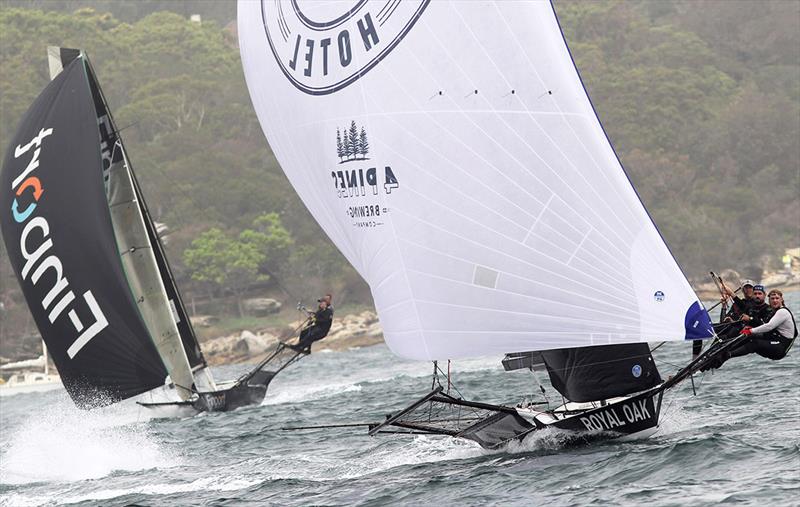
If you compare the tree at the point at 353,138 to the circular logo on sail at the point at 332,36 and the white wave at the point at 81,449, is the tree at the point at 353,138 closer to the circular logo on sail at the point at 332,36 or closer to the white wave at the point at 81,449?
the circular logo on sail at the point at 332,36

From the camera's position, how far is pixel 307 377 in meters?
33.1

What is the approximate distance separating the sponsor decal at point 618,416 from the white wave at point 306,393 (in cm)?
1222

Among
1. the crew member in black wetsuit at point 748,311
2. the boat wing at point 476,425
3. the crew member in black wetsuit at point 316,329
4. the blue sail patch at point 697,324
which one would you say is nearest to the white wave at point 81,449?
the crew member in black wetsuit at point 316,329

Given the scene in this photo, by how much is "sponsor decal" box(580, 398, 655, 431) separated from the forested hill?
4665cm

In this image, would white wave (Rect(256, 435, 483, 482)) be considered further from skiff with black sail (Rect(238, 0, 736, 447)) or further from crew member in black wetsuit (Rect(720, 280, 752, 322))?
crew member in black wetsuit (Rect(720, 280, 752, 322))

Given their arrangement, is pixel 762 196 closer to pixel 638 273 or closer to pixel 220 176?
pixel 220 176

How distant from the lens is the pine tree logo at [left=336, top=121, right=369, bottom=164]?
13102 millimetres

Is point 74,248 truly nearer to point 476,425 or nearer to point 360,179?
point 360,179

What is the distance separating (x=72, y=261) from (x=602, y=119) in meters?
52.9

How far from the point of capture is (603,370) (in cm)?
1312

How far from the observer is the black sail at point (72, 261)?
1955 centimetres

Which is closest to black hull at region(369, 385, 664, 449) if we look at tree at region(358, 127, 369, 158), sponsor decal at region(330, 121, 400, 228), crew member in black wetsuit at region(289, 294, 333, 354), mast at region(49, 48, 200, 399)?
sponsor decal at region(330, 121, 400, 228)

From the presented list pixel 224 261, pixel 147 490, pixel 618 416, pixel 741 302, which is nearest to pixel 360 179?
pixel 618 416

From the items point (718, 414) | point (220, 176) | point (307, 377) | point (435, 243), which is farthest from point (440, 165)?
point (220, 176)
